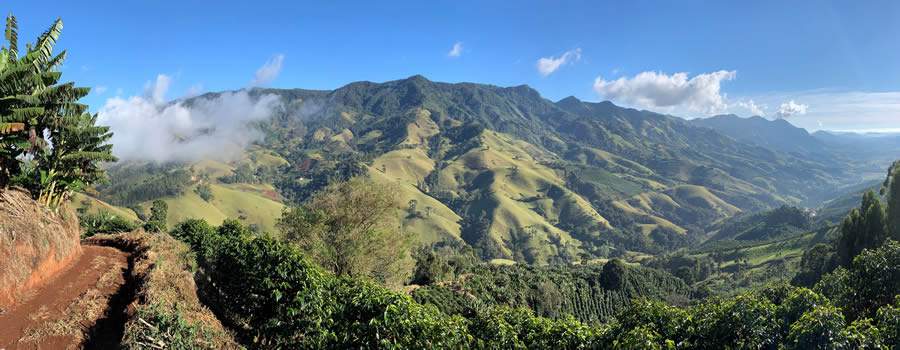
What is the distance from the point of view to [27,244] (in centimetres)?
1476

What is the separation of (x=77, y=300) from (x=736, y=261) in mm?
233228

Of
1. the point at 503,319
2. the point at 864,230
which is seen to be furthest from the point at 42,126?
the point at 864,230

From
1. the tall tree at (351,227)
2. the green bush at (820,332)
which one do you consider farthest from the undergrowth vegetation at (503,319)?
the tall tree at (351,227)

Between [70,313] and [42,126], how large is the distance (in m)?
9.62

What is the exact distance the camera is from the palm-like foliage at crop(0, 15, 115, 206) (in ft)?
53.1

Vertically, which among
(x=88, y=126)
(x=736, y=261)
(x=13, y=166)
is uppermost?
(x=88, y=126)

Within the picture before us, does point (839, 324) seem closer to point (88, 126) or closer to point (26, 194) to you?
point (26, 194)

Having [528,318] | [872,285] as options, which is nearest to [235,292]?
[528,318]

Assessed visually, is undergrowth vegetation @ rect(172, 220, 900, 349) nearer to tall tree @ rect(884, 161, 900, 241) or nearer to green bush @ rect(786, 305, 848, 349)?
green bush @ rect(786, 305, 848, 349)

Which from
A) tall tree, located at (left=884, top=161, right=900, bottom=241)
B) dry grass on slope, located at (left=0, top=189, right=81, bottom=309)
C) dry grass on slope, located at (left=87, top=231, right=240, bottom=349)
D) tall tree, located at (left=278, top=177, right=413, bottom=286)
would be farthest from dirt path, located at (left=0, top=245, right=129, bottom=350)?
tall tree, located at (left=884, top=161, right=900, bottom=241)

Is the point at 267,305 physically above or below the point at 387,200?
below

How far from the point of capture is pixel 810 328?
35.6 feet

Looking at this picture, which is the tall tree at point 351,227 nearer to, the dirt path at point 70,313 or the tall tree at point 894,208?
the dirt path at point 70,313

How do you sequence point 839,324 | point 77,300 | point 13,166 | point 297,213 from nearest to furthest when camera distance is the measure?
point 839,324 → point 77,300 → point 13,166 → point 297,213
